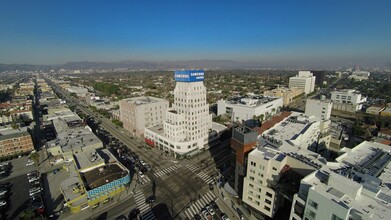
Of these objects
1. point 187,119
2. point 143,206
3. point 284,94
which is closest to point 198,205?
point 143,206

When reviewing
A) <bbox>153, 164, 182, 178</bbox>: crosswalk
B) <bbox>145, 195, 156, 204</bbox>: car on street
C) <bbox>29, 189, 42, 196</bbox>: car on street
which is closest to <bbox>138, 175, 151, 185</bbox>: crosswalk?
<bbox>153, 164, 182, 178</bbox>: crosswalk

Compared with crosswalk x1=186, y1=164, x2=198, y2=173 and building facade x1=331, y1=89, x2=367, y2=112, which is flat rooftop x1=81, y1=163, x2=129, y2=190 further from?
building facade x1=331, y1=89, x2=367, y2=112

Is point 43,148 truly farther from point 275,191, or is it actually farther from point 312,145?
point 312,145

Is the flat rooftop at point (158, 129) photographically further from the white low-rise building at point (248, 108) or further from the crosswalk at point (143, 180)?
the white low-rise building at point (248, 108)

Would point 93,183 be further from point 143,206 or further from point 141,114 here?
point 141,114

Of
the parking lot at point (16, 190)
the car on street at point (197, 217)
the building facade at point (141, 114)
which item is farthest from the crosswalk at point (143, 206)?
the building facade at point (141, 114)

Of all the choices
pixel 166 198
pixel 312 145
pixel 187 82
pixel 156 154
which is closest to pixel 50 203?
pixel 166 198

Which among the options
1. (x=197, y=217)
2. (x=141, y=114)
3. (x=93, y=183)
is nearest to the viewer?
(x=197, y=217)
